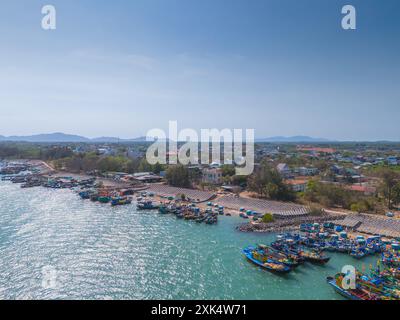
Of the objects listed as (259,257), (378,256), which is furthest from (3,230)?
(378,256)

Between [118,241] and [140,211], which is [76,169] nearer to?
[140,211]

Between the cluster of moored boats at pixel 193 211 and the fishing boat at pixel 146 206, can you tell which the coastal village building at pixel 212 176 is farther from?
the fishing boat at pixel 146 206

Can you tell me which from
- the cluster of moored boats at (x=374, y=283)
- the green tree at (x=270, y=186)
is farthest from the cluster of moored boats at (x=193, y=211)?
the cluster of moored boats at (x=374, y=283)

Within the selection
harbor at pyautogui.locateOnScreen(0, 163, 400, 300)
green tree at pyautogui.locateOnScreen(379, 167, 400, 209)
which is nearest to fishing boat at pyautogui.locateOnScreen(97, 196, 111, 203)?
harbor at pyautogui.locateOnScreen(0, 163, 400, 300)

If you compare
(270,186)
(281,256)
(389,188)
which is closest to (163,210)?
(270,186)

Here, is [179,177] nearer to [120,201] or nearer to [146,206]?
[120,201]

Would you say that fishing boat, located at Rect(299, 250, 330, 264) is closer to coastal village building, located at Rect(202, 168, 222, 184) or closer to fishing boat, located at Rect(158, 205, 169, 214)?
fishing boat, located at Rect(158, 205, 169, 214)
